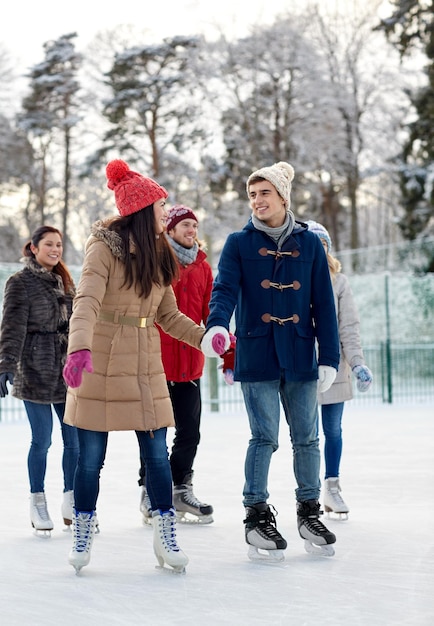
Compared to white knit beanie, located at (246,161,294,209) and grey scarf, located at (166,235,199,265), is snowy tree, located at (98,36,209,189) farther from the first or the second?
white knit beanie, located at (246,161,294,209)

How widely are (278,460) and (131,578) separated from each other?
4265 millimetres

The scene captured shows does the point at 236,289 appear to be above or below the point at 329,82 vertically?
below

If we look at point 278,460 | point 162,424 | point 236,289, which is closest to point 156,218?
point 236,289

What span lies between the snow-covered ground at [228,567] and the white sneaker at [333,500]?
0.34ft

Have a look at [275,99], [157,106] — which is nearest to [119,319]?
[275,99]

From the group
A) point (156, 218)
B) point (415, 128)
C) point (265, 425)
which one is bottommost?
point (265, 425)

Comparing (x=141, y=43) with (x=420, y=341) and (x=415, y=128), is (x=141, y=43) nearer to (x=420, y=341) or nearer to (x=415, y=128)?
→ (x=415, y=128)

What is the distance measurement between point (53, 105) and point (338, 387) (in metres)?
23.5

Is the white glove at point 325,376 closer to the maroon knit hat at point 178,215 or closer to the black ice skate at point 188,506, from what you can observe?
the black ice skate at point 188,506

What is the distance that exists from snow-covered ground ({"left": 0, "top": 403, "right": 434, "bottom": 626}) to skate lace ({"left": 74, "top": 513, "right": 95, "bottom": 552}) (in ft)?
0.41

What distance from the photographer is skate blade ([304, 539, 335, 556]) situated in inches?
184

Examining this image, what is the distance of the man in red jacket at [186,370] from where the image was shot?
563 cm

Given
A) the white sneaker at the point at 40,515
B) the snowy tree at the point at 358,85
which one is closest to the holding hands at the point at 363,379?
the white sneaker at the point at 40,515

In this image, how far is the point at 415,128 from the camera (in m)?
22.0
